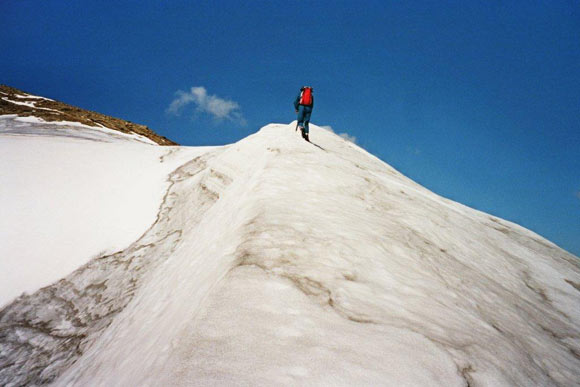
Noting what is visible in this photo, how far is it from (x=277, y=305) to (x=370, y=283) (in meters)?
1.01

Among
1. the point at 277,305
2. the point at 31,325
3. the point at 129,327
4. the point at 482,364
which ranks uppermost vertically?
the point at 277,305

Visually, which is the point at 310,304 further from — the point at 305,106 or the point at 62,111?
the point at 62,111

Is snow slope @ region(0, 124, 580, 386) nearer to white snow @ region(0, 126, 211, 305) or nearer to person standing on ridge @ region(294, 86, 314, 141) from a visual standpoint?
white snow @ region(0, 126, 211, 305)

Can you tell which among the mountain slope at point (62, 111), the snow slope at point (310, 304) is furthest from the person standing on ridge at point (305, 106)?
the mountain slope at point (62, 111)

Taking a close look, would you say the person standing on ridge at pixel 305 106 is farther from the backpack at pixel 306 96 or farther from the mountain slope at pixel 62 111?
the mountain slope at pixel 62 111

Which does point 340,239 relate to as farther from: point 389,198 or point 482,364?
→ point 389,198

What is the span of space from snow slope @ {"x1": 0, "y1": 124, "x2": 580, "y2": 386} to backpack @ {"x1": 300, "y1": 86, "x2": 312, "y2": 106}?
4.11 metres

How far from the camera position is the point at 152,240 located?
6.16 m

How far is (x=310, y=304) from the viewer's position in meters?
2.14

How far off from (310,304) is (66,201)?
8109 mm

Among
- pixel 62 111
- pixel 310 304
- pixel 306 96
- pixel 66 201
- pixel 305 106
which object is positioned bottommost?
pixel 66 201

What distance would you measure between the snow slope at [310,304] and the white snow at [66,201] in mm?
699

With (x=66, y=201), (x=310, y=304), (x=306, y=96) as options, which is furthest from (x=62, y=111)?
(x=310, y=304)

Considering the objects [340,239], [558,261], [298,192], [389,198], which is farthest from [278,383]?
[558,261]
